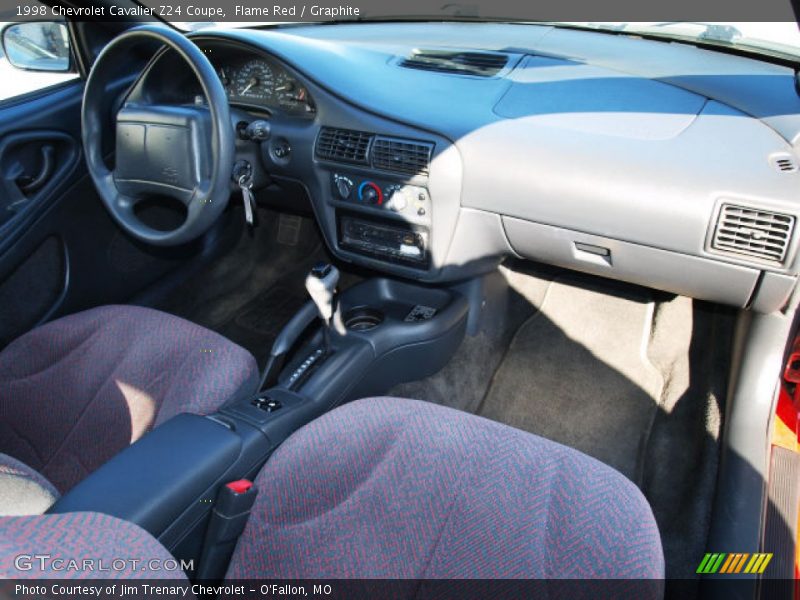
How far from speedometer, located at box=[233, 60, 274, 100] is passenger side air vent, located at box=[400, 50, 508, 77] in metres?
0.43

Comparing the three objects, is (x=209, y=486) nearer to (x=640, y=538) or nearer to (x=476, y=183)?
(x=640, y=538)

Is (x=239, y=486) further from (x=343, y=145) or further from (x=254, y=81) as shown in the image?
(x=254, y=81)

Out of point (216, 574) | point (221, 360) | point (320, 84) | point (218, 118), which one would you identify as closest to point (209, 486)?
point (216, 574)

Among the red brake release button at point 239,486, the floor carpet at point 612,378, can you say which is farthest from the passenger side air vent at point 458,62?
the red brake release button at point 239,486

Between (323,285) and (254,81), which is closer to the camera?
(323,285)

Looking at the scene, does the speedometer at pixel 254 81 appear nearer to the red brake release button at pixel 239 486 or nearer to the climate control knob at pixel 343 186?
the climate control knob at pixel 343 186

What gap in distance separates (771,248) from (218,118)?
1.32 metres

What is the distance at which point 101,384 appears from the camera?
151 centimetres

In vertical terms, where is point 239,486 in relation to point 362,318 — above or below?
above

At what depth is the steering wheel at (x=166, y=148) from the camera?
5.41 feet

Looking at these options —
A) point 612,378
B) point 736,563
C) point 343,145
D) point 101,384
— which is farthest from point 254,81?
point 736,563

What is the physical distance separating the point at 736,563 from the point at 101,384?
1524mm

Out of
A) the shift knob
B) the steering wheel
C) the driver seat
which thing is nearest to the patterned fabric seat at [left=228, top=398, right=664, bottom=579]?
the driver seat

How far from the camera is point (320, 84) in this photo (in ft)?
6.32
